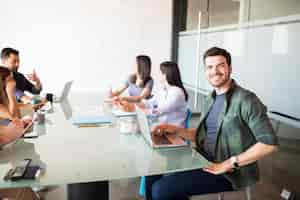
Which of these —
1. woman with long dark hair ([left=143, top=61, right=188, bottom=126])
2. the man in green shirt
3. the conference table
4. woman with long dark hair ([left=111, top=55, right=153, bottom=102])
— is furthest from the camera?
woman with long dark hair ([left=111, top=55, right=153, bottom=102])

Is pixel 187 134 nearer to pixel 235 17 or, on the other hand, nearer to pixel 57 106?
pixel 57 106

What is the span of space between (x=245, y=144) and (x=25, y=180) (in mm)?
1085

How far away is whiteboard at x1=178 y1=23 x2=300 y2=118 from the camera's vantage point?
256 cm

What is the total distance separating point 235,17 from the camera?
147 inches

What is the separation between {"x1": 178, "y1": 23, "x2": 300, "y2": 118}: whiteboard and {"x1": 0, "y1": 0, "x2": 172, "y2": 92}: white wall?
1690mm

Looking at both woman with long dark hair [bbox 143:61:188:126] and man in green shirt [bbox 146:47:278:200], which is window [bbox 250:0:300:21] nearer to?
woman with long dark hair [bbox 143:61:188:126]

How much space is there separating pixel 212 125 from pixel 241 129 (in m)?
0.24

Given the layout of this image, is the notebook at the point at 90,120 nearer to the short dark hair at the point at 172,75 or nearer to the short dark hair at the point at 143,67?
the short dark hair at the point at 172,75

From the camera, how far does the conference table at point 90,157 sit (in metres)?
1.30

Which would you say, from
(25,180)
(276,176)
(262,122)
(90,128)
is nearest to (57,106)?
(90,128)

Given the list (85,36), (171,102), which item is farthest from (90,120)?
(85,36)

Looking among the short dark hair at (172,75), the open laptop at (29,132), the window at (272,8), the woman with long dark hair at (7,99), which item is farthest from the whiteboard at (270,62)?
the woman with long dark hair at (7,99)

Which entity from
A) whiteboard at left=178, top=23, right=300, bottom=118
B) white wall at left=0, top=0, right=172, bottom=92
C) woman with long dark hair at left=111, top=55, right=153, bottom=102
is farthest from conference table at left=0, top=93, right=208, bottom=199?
white wall at left=0, top=0, right=172, bottom=92

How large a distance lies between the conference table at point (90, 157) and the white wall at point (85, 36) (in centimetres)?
285
